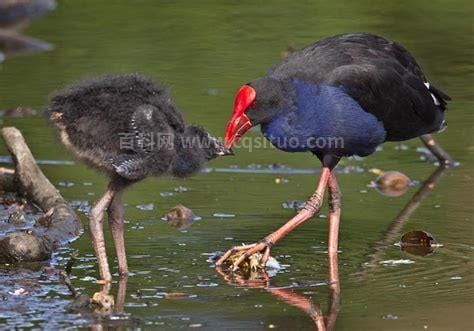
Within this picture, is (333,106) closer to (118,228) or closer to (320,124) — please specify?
(320,124)

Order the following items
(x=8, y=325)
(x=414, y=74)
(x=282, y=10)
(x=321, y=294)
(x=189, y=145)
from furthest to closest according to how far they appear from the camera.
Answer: (x=282, y=10) → (x=414, y=74) → (x=189, y=145) → (x=321, y=294) → (x=8, y=325)

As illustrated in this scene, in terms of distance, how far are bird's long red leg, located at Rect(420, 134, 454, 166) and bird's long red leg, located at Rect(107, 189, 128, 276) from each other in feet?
10.5

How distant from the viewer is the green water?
6445 mm

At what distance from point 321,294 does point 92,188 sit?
2.94 meters

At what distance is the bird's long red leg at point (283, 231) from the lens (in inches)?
288

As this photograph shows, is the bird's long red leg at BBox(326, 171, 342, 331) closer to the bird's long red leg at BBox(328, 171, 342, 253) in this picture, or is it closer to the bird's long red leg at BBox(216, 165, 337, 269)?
the bird's long red leg at BBox(328, 171, 342, 253)

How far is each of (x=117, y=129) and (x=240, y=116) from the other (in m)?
0.75

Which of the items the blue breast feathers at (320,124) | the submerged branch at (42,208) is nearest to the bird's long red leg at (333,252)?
the blue breast feathers at (320,124)

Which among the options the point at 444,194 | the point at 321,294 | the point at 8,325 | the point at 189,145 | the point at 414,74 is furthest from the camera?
the point at 444,194

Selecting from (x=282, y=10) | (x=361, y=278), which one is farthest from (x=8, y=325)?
(x=282, y=10)

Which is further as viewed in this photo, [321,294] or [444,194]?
[444,194]

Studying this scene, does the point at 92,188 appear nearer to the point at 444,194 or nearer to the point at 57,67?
the point at 444,194

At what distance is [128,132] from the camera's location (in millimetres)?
6922

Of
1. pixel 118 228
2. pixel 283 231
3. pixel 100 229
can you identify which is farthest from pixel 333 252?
pixel 100 229
